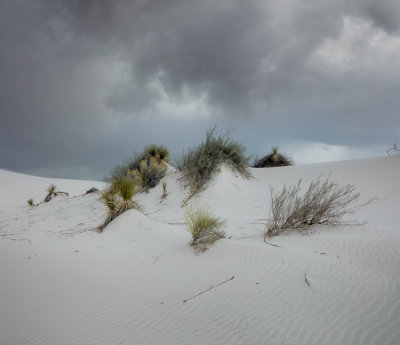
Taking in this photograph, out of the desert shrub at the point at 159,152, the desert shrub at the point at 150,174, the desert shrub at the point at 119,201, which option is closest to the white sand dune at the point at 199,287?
the desert shrub at the point at 119,201

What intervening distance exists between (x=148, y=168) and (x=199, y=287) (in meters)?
9.08

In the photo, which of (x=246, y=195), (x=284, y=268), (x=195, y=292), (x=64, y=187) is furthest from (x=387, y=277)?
(x=64, y=187)

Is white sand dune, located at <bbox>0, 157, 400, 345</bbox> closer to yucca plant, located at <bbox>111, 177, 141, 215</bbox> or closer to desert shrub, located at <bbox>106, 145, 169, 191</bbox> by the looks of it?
yucca plant, located at <bbox>111, 177, 141, 215</bbox>

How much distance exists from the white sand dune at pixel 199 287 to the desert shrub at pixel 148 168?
5045mm

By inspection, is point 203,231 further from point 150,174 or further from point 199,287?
point 150,174

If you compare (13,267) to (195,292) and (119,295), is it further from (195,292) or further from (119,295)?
(195,292)

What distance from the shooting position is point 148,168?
11.7 meters

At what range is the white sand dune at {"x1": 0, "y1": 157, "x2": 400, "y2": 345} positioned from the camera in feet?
7.38

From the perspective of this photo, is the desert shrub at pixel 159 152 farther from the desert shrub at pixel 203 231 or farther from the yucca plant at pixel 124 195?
the desert shrub at pixel 203 231

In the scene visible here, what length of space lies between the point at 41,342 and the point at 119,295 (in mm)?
904

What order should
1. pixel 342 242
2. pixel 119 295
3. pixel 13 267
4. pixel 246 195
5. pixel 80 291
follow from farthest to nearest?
pixel 246 195
pixel 13 267
pixel 342 242
pixel 80 291
pixel 119 295

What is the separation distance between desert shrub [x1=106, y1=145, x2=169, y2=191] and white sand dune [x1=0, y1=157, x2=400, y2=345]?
5045 mm

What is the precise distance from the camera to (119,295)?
3123 millimetres

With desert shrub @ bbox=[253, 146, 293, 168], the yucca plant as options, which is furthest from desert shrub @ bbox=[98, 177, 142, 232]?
desert shrub @ bbox=[253, 146, 293, 168]
